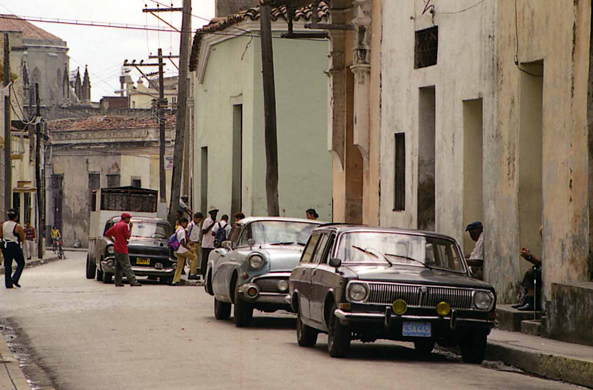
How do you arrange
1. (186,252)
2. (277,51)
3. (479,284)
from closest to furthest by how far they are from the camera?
(479,284) < (186,252) < (277,51)

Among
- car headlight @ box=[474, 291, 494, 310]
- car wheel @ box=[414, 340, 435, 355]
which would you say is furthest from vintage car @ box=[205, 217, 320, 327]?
car headlight @ box=[474, 291, 494, 310]

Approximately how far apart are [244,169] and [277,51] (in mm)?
3772

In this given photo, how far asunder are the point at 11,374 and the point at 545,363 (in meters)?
5.19

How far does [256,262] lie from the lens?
16.9m

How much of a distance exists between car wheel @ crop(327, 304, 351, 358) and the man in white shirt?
5733 mm

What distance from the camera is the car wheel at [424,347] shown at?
1399 cm

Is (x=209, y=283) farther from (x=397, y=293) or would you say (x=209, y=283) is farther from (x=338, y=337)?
(x=397, y=293)

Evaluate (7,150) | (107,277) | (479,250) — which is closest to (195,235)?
(107,277)

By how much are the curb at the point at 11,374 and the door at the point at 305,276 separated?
337 centimetres

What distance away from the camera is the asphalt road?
1088 centimetres

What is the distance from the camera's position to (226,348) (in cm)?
1384

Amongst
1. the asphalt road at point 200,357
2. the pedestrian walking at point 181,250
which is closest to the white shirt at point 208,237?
the pedestrian walking at point 181,250

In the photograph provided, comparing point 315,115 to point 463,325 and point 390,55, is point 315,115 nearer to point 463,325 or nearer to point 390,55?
point 390,55

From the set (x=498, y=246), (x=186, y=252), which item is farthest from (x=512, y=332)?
(x=186, y=252)
